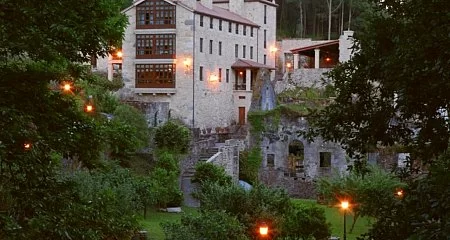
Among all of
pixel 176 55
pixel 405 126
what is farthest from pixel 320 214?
pixel 176 55

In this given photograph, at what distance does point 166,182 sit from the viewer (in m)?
37.9

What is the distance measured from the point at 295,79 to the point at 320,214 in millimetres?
32236

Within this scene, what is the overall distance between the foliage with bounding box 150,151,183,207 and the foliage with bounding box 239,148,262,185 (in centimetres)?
852

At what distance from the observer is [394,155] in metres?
44.4

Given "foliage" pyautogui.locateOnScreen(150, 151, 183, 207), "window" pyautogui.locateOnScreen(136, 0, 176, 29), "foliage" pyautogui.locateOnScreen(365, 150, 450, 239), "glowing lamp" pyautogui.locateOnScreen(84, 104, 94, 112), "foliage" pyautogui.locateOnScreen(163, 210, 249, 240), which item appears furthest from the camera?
"window" pyautogui.locateOnScreen(136, 0, 176, 29)

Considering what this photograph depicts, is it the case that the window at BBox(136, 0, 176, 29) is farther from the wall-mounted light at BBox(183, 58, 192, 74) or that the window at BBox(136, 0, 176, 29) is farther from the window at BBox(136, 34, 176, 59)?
the wall-mounted light at BBox(183, 58, 192, 74)

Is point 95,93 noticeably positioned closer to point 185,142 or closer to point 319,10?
point 185,142

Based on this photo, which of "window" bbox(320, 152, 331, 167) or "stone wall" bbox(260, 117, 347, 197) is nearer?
"stone wall" bbox(260, 117, 347, 197)

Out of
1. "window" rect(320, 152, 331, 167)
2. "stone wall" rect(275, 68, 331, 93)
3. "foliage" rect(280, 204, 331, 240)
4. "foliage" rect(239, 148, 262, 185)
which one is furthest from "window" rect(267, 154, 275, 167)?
"foliage" rect(280, 204, 331, 240)

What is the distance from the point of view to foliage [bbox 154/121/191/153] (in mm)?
42750

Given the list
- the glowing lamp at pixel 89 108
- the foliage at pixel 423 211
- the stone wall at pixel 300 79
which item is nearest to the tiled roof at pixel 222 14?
the stone wall at pixel 300 79

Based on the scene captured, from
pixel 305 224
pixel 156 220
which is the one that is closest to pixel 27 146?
pixel 305 224

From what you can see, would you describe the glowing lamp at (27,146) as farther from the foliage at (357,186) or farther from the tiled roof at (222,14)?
the tiled roof at (222,14)

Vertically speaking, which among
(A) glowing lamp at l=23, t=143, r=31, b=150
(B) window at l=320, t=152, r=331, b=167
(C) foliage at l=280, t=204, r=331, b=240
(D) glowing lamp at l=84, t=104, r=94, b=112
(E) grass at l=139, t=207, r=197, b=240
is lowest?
(E) grass at l=139, t=207, r=197, b=240
